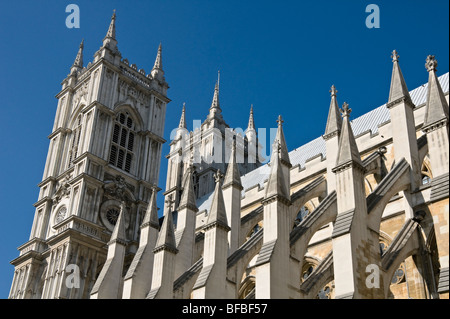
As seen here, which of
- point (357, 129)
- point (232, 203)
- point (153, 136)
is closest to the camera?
point (232, 203)

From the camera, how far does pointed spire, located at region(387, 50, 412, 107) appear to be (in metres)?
20.4

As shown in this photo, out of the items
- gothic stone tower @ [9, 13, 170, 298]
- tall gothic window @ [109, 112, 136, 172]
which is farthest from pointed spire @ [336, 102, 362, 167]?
tall gothic window @ [109, 112, 136, 172]

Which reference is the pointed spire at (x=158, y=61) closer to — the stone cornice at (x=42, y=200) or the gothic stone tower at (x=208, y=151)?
the gothic stone tower at (x=208, y=151)

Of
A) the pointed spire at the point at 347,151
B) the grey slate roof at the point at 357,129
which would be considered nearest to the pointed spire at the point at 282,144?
the grey slate roof at the point at 357,129

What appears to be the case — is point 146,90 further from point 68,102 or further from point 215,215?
point 215,215

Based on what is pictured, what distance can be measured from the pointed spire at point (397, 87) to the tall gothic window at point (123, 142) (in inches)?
875

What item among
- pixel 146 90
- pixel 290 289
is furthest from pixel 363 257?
pixel 146 90

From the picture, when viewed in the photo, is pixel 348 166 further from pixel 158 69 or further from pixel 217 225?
pixel 158 69

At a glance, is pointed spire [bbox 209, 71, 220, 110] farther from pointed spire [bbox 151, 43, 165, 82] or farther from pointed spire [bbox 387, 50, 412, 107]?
pointed spire [bbox 387, 50, 412, 107]

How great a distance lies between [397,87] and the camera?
2077 cm

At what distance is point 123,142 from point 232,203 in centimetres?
1644

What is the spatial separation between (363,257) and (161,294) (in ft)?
28.2

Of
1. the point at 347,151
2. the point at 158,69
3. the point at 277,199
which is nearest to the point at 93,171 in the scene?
the point at 158,69

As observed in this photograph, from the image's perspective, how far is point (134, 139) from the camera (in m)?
41.0
